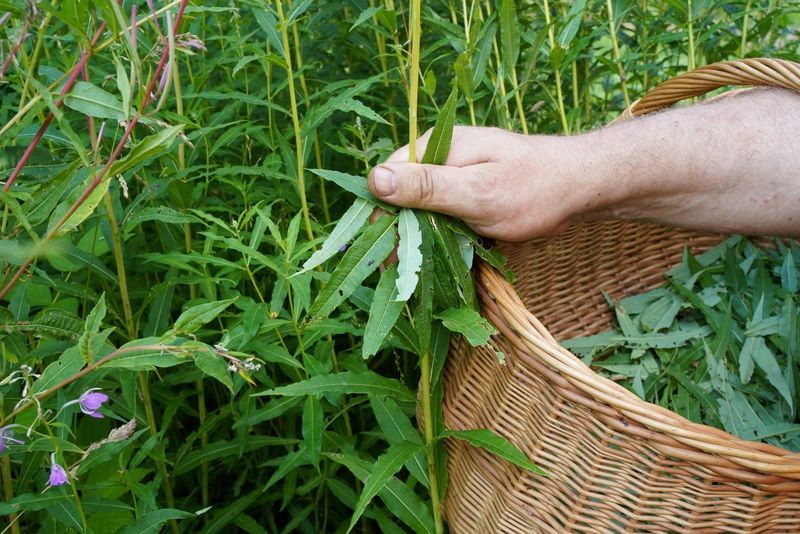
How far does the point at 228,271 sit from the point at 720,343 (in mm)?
831

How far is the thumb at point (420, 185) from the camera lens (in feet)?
3.01

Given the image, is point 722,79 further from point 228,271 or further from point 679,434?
point 228,271

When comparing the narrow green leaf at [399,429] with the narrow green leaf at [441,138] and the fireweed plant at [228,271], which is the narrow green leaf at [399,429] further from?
the narrow green leaf at [441,138]

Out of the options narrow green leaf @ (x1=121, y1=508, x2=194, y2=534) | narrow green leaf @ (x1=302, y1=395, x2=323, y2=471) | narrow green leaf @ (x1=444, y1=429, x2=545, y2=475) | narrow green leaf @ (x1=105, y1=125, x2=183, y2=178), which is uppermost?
narrow green leaf @ (x1=105, y1=125, x2=183, y2=178)

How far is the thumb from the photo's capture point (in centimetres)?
92

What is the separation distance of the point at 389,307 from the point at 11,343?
47cm

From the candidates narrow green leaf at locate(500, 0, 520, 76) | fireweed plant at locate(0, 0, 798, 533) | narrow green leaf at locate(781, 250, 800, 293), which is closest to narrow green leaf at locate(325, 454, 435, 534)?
fireweed plant at locate(0, 0, 798, 533)

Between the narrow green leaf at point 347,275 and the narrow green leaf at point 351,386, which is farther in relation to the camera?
the narrow green leaf at point 351,386

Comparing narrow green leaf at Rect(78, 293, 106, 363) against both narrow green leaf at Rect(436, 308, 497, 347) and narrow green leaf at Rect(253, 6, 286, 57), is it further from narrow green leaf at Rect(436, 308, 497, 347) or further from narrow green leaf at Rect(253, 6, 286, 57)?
narrow green leaf at Rect(253, 6, 286, 57)

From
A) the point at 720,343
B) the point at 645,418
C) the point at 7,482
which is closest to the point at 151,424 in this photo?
the point at 7,482

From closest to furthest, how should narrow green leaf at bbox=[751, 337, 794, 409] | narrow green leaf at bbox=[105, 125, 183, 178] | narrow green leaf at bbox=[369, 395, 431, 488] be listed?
narrow green leaf at bbox=[105, 125, 183, 178] → narrow green leaf at bbox=[369, 395, 431, 488] → narrow green leaf at bbox=[751, 337, 794, 409]

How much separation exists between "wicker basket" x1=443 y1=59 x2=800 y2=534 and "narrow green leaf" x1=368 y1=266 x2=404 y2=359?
149 mm

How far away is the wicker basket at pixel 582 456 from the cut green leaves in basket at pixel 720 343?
39cm

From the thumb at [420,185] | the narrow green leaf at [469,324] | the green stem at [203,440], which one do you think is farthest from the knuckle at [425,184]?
the green stem at [203,440]
